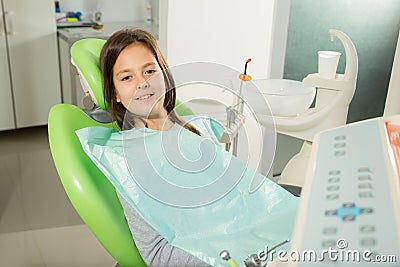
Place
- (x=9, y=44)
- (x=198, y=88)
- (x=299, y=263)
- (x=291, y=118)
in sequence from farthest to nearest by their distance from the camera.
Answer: (x=9, y=44) < (x=291, y=118) < (x=198, y=88) < (x=299, y=263)

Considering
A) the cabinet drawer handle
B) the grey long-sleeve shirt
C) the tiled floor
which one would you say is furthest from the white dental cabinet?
the grey long-sleeve shirt

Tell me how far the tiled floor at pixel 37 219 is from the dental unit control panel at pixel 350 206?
1.68m

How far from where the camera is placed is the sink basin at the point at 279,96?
1.45m

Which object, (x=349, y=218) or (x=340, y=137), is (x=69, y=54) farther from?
(x=349, y=218)

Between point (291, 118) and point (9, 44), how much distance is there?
2.16 metres

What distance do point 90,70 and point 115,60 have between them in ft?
0.30

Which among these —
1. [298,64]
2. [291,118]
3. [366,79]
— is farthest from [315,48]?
[291,118]

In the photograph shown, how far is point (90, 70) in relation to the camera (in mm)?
1335

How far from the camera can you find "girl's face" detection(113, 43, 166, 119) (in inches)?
49.2

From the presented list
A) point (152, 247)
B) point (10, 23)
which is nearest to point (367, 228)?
point (152, 247)

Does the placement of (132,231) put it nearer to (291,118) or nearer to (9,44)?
(291,118)

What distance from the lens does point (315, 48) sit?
87.0 inches

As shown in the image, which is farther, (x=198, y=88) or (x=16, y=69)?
(x=16, y=69)

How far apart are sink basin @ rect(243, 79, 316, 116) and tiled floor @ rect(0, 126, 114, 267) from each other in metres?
1.04
